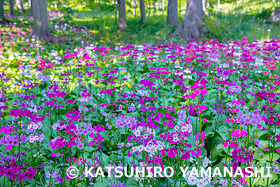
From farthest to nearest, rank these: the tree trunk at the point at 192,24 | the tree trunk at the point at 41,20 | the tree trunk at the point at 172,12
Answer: the tree trunk at the point at 172,12, the tree trunk at the point at 192,24, the tree trunk at the point at 41,20

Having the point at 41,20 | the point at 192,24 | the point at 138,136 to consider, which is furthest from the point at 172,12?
the point at 138,136

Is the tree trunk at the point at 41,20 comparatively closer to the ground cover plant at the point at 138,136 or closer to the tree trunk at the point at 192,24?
the ground cover plant at the point at 138,136

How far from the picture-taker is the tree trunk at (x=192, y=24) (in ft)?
37.8

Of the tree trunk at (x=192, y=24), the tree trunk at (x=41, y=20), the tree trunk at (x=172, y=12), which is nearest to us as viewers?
the tree trunk at (x=41, y=20)

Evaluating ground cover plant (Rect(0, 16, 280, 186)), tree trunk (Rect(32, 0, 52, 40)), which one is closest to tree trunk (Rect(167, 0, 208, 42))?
ground cover plant (Rect(0, 16, 280, 186))

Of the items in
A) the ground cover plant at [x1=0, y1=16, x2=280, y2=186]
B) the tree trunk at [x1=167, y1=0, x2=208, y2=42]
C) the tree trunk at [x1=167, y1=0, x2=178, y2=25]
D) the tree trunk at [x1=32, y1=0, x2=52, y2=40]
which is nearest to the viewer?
the ground cover plant at [x1=0, y1=16, x2=280, y2=186]

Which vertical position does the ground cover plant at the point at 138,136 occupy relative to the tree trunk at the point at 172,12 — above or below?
below

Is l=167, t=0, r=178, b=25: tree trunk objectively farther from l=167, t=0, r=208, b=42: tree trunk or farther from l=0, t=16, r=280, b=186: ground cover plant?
l=0, t=16, r=280, b=186: ground cover plant

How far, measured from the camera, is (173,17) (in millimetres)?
16797

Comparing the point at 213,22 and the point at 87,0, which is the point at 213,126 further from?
the point at 87,0

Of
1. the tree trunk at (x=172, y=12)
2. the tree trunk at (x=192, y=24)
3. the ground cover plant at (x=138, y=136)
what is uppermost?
the tree trunk at (x=172, y=12)

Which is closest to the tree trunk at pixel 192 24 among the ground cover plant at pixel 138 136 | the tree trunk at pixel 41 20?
the ground cover plant at pixel 138 136

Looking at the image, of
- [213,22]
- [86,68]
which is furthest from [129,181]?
[213,22]

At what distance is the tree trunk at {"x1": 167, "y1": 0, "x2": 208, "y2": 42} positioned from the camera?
11523 millimetres
